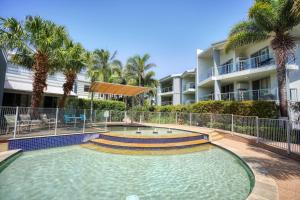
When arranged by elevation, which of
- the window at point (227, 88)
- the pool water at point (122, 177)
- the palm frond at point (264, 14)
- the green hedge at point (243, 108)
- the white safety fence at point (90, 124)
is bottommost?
the pool water at point (122, 177)

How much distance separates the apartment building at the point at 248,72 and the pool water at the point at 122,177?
11.4 meters

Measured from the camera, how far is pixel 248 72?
17.2 m

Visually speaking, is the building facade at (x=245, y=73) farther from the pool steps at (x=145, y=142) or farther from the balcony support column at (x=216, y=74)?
the pool steps at (x=145, y=142)

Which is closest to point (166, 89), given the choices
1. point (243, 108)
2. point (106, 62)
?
point (106, 62)

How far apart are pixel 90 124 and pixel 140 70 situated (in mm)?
15764

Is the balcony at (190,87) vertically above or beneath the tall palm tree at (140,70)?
beneath

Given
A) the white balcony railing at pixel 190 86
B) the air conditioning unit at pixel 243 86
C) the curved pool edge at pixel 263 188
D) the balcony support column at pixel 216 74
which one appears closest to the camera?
the curved pool edge at pixel 263 188

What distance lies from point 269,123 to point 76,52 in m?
14.5

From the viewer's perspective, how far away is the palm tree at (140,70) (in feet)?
92.3

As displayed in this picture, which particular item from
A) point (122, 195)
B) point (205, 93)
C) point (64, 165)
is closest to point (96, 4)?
point (64, 165)

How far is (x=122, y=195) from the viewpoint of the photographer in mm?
4672

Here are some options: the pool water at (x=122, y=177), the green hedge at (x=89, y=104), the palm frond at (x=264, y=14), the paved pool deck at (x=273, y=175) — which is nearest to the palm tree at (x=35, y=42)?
the pool water at (x=122, y=177)

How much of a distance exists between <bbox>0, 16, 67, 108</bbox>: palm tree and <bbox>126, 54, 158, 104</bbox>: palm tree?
14888mm

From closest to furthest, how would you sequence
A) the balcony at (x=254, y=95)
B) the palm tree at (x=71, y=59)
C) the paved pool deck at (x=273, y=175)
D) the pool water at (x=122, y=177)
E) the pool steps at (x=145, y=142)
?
the paved pool deck at (x=273, y=175) → the pool water at (x=122, y=177) → the pool steps at (x=145, y=142) → the palm tree at (x=71, y=59) → the balcony at (x=254, y=95)
